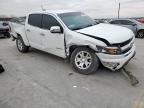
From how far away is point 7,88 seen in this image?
4.52 meters

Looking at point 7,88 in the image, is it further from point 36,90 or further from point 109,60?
point 109,60

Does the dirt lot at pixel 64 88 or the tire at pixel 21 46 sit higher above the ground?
the tire at pixel 21 46

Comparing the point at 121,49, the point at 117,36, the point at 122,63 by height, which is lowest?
the point at 122,63

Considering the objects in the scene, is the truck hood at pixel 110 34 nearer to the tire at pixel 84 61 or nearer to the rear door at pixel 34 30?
the tire at pixel 84 61

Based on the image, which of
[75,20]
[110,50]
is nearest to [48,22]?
[75,20]

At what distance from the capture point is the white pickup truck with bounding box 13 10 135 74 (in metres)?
4.76

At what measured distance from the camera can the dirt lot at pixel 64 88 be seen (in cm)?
373

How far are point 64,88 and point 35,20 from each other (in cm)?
343

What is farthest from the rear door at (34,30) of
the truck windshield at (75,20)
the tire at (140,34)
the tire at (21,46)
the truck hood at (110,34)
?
the tire at (140,34)

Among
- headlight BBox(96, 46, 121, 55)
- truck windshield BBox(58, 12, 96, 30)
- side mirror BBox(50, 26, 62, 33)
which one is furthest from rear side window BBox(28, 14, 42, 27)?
headlight BBox(96, 46, 121, 55)

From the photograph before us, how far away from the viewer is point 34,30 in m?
6.81

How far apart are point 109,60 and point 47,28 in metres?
2.49

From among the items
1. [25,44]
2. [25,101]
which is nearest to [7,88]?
[25,101]

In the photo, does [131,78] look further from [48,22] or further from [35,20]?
[35,20]
